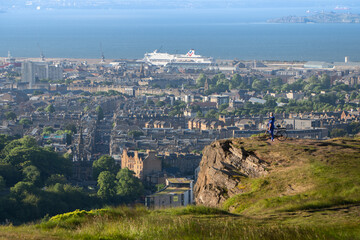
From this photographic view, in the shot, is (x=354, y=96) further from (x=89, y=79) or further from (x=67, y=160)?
(x=67, y=160)

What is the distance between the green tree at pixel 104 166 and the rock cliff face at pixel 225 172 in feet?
109

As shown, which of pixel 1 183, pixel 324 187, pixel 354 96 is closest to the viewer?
pixel 324 187

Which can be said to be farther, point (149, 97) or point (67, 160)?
point (149, 97)

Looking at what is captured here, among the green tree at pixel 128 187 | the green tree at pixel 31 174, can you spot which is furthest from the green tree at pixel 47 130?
the green tree at pixel 128 187

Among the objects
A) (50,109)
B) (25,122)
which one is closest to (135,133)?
(25,122)

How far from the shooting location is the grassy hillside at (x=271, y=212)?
15578 millimetres

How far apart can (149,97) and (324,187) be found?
10117 centimetres

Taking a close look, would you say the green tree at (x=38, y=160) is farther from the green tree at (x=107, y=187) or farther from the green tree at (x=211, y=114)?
the green tree at (x=211, y=114)

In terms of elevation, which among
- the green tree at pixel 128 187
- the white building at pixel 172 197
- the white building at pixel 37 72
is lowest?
the green tree at pixel 128 187

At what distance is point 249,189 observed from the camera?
66.7ft

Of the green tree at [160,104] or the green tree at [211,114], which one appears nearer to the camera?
the green tree at [211,114]

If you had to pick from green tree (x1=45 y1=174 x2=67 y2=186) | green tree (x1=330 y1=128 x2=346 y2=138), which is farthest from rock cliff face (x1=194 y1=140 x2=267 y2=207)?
green tree (x1=330 y1=128 x2=346 y2=138)

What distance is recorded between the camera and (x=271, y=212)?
18.0m

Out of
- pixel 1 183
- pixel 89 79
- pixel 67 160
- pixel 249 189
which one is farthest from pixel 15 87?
pixel 249 189
